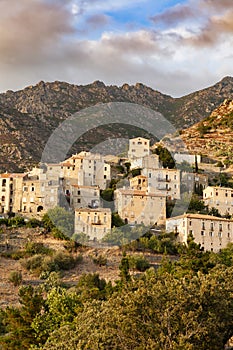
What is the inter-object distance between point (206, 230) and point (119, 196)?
1184 centimetres

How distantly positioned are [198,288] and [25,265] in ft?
116

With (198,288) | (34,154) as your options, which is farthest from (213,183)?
(198,288)

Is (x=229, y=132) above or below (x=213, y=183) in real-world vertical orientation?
above

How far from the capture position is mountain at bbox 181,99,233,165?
110875mm

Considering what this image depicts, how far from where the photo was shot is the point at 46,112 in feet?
555

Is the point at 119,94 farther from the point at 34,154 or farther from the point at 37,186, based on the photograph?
the point at 37,186

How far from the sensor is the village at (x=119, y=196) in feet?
238

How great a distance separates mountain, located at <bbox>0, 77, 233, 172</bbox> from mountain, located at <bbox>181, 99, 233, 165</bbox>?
1889 centimetres

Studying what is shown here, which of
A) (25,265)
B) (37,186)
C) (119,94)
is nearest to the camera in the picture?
(25,265)

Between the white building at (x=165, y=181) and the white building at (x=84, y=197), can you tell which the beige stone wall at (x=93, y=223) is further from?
the white building at (x=165, y=181)

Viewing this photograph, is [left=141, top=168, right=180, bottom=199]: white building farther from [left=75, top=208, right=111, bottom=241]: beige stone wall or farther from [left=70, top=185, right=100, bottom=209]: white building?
[left=75, top=208, right=111, bottom=241]: beige stone wall

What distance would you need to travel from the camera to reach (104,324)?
99.7 feet

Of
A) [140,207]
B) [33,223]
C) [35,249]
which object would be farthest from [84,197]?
[35,249]

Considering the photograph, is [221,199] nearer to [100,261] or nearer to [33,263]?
[100,261]
